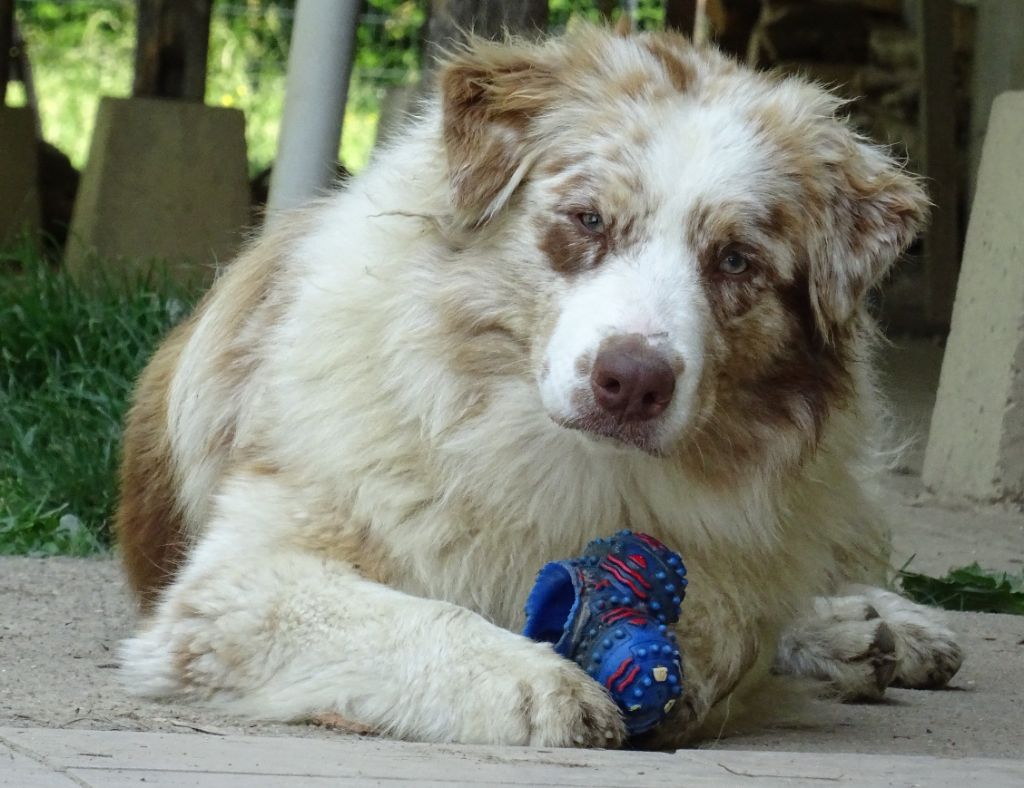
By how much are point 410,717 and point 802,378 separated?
1150 mm

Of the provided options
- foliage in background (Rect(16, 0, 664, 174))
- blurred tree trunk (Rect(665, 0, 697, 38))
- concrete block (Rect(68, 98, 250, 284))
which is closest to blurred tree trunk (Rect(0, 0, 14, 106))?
concrete block (Rect(68, 98, 250, 284))

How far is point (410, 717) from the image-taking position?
3105 mm

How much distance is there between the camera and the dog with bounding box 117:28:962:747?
10.5 feet

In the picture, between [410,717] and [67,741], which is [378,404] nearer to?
[410,717]

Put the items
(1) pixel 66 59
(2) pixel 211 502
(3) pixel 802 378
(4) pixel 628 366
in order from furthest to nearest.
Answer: (1) pixel 66 59 → (2) pixel 211 502 → (3) pixel 802 378 → (4) pixel 628 366

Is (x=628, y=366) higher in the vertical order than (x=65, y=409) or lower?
higher

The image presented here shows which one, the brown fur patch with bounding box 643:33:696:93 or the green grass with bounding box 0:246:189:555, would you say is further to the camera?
the green grass with bounding box 0:246:189:555

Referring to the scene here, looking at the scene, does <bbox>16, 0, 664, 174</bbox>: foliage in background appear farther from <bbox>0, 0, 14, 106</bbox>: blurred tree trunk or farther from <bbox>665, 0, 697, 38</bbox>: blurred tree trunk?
<bbox>665, 0, 697, 38</bbox>: blurred tree trunk

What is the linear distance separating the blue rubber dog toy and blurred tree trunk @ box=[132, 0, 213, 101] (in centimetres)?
700

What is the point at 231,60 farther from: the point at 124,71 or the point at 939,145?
the point at 939,145

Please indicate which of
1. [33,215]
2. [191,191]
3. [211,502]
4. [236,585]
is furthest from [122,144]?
[236,585]

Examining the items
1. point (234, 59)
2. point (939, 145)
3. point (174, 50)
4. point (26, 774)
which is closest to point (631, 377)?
point (26, 774)

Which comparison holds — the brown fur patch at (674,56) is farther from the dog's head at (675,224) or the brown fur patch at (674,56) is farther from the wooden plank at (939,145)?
the wooden plank at (939,145)

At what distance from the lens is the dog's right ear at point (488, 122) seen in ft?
11.6
